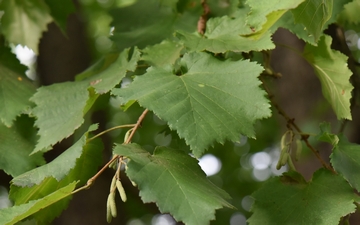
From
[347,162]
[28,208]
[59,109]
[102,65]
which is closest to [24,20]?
[102,65]

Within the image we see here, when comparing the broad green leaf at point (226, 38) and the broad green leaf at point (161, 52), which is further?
the broad green leaf at point (161, 52)

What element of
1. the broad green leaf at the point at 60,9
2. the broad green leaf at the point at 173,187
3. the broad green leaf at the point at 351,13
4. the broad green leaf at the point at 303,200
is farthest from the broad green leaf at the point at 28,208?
the broad green leaf at the point at 351,13

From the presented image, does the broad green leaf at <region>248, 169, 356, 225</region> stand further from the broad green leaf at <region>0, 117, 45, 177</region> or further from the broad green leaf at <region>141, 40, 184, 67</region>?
the broad green leaf at <region>0, 117, 45, 177</region>

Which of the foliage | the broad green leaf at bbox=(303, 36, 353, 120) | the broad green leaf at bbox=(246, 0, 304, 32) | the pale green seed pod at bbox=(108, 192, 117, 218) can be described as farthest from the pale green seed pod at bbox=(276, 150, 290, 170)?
the pale green seed pod at bbox=(108, 192, 117, 218)

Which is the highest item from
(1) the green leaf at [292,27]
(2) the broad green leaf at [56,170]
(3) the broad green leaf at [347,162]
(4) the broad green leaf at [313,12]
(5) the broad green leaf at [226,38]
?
(4) the broad green leaf at [313,12]

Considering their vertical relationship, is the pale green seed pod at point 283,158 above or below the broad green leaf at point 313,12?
below

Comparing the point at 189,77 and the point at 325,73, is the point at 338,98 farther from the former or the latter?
the point at 189,77

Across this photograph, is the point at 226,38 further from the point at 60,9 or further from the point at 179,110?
the point at 60,9

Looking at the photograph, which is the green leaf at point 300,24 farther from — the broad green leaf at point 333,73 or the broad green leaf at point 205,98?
the broad green leaf at point 205,98
